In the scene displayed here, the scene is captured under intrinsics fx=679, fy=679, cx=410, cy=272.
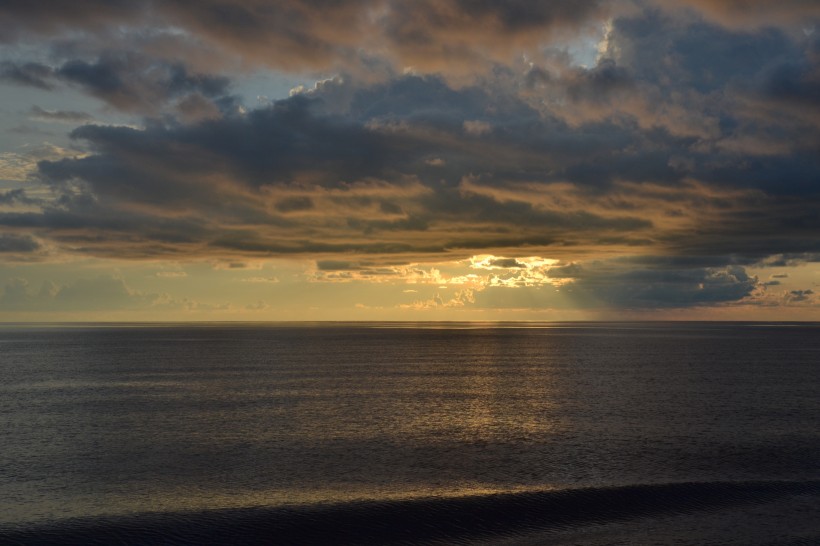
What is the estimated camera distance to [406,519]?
3906cm

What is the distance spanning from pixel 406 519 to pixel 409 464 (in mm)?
11564

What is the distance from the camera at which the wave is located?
3638 centimetres

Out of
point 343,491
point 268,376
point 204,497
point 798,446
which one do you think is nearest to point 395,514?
point 343,491

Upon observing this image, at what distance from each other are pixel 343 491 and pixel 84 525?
49.2 feet

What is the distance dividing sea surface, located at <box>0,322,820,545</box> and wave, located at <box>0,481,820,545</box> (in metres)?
0.14

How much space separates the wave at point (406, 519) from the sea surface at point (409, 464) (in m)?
0.14

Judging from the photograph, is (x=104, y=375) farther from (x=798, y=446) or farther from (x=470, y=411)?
(x=798, y=446)

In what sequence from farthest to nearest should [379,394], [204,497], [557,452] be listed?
1. [379,394]
2. [557,452]
3. [204,497]

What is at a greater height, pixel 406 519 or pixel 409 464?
pixel 409 464

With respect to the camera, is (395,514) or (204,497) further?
(204,497)

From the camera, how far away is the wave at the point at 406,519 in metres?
36.4

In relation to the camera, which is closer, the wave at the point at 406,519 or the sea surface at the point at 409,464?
the wave at the point at 406,519

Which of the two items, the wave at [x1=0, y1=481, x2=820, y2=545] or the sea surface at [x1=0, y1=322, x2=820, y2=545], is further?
the sea surface at [x1=0, y1=322, x2=820, y2=545]

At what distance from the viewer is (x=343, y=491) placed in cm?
4350
